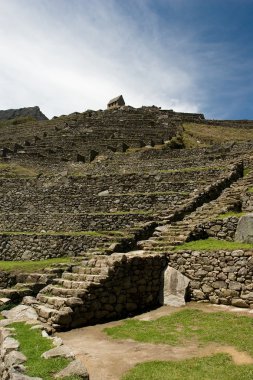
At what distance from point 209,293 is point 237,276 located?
101 centimetres

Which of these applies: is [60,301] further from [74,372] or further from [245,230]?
[245,230]

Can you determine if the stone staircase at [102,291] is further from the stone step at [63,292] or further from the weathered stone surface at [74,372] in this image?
the weathered stone surface at [74,372]

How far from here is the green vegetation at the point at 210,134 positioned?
5224 centimetres

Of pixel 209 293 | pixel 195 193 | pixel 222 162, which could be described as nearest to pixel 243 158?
pixel 222 162

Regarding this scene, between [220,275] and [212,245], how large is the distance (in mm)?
1362

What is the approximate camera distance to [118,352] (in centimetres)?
854

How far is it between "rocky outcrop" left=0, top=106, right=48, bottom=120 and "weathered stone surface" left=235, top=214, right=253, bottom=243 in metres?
110

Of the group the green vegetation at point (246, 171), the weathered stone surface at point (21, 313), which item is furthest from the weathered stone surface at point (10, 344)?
the green vegetation at point (246, 171)

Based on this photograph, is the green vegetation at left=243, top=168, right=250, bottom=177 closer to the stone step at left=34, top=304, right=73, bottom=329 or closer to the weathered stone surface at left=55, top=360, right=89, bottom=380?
the stone step at left=34, top=304, right=73, bottom=329

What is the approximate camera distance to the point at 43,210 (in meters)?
23.9

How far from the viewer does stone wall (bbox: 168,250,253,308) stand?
1116 cm

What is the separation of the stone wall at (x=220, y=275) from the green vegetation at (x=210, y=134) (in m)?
37.4

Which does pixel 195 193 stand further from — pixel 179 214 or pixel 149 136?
pixel 149 136

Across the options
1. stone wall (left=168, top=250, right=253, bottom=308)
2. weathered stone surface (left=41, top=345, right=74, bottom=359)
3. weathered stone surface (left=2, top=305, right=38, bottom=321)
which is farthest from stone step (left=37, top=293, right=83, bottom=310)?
stone wall (left=168, top=250, right=253, bottom=308)
